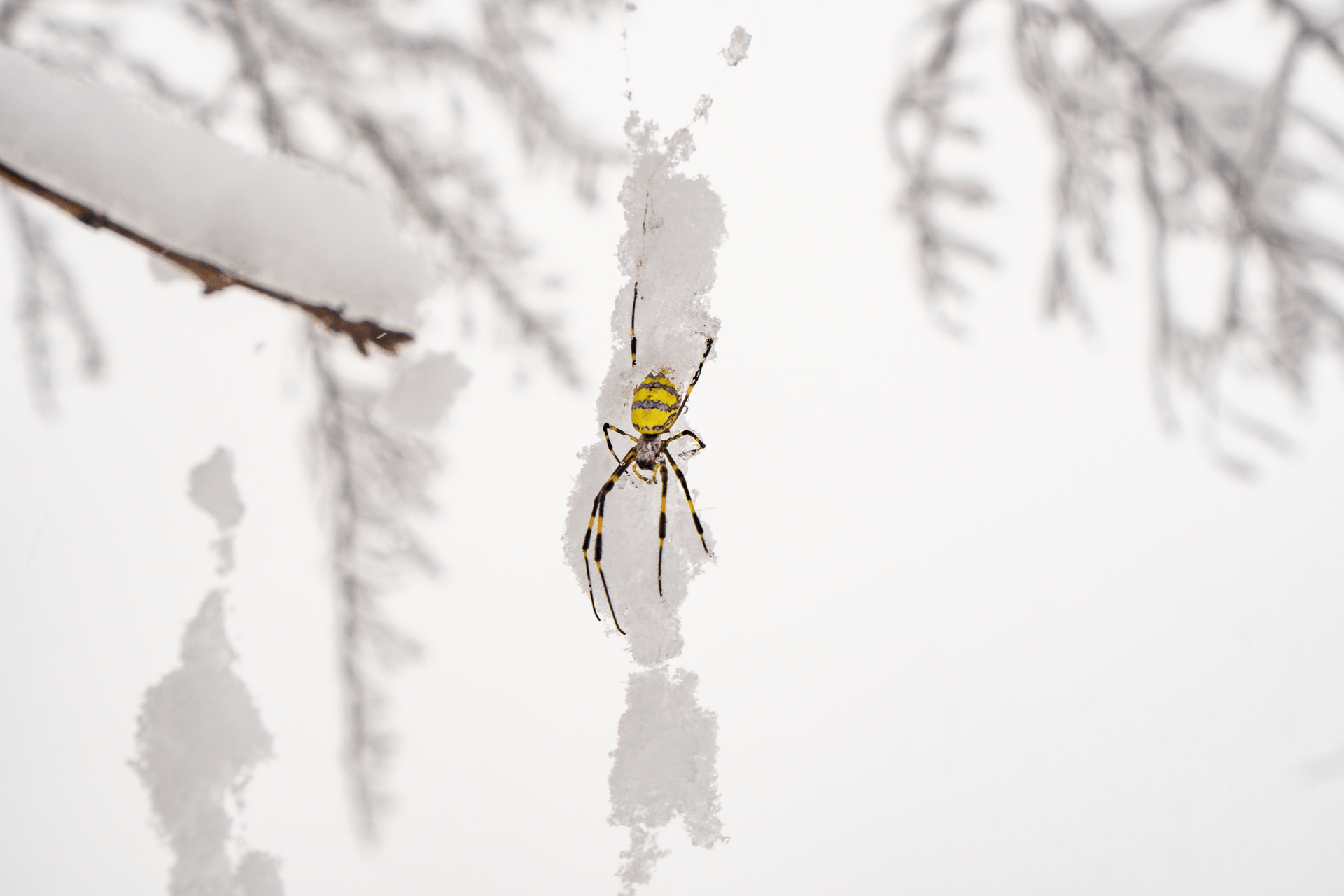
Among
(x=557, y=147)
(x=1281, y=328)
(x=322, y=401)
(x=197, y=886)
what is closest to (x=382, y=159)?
(x=557, y=147)

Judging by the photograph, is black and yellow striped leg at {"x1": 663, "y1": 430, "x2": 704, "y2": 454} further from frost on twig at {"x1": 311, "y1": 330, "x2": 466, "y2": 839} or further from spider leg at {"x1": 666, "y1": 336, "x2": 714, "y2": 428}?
frost on twig at {"x1": 311, "y1": 330, "x2": 466, "y2": 839}

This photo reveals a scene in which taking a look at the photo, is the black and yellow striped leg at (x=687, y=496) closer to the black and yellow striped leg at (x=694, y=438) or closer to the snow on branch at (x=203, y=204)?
the black and yellow striped leg at (x=694, y=438)

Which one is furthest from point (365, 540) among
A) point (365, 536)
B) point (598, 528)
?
point (598, 528)

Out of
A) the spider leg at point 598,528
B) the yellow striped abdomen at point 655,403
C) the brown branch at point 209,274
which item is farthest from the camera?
the spider leg at point 598,528

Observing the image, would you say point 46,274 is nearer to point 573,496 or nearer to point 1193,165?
point 573,496

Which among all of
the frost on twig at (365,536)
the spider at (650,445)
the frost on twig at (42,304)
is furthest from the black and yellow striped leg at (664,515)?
the frost on twig at (42,304)

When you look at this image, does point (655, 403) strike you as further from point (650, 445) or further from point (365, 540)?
point (365, 540)

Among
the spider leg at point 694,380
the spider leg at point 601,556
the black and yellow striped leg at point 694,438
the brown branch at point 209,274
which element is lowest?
the brown branch at point 209,274
